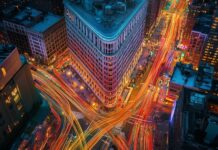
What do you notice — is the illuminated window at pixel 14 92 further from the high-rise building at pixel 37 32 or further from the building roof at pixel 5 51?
the high-rise building at pixel 37 32

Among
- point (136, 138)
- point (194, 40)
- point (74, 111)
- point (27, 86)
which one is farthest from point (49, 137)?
point (194, 40)

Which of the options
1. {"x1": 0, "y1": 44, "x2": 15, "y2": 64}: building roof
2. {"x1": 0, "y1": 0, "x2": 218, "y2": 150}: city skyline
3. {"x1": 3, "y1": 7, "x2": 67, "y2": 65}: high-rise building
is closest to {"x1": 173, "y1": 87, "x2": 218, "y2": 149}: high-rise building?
{"x1": 0, "y1": 0, "x2": 218, "y2": 150}: city skyline

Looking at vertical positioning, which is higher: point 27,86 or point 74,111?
point 27,86

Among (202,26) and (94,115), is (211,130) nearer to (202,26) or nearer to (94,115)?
(94,115)

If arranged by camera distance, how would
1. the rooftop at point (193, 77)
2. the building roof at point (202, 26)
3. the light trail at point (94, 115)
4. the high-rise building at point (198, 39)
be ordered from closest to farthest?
the light trail at point (94, 115)
the rooftop at point (193, 77)
the high-rise building at point (198, 39)
the building roof at point (202, 26)

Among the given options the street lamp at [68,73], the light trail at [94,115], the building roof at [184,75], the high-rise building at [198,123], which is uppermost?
the high-rise building at [198,123]

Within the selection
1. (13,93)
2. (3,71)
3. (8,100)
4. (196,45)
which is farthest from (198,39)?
(3,71)

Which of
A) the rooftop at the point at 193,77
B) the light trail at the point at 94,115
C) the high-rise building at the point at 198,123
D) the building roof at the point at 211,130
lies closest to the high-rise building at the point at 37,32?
the light trail at the point at 94,115

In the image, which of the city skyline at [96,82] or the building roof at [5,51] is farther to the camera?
the city skyline at [96,82]

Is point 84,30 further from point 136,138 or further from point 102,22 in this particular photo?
point 136,138
